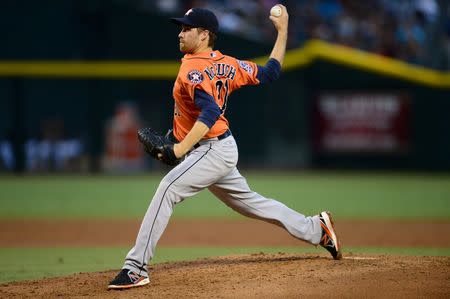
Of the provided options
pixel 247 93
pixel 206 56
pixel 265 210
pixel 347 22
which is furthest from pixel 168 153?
pixel 347 22

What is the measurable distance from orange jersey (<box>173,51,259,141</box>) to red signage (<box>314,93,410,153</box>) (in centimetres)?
1090

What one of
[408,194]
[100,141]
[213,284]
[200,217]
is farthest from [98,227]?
[100,141]

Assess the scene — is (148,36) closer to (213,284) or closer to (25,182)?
(25,182)

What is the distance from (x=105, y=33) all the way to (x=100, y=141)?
2.25m

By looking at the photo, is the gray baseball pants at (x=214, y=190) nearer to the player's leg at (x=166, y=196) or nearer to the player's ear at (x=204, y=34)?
the player's leg at (x=166, y=196)

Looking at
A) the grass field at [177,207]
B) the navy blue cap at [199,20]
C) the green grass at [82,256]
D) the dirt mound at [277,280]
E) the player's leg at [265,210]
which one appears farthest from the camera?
the grass field at [177,207]

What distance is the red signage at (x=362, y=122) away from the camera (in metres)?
15.5

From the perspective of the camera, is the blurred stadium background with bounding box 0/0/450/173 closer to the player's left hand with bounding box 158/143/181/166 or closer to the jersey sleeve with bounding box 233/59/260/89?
the jersey sleeve with bounding box 233/59/260/89

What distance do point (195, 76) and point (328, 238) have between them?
152cm

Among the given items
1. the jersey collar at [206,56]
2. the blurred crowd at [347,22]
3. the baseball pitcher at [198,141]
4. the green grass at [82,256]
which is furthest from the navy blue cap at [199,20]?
the blurred crowd at [347,22]

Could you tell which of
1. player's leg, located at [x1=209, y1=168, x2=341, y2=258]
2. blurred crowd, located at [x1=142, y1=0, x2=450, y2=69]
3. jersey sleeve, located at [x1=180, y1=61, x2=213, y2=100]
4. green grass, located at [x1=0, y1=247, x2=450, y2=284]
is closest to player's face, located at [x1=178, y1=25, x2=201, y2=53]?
jersey sleeve, located at [x1=180, y1=61, x2=213, y2=100]

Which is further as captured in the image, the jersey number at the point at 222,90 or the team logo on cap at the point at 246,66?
the team logo on cap at the point at 246,66

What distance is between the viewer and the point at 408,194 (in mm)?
12328

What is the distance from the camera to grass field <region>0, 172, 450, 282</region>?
6648 millimetres
